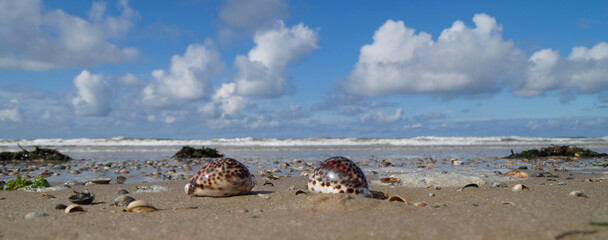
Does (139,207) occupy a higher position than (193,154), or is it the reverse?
(193,154)

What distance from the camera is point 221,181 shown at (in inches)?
198

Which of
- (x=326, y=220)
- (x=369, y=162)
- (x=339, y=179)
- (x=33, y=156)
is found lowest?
(x=326, y=220)

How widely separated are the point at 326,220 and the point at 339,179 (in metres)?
1.26

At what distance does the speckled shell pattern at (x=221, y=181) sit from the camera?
5.04m

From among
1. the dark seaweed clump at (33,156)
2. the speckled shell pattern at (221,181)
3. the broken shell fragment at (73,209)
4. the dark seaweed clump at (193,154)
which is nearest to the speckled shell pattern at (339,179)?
the speckled shell pattern at (221,181)

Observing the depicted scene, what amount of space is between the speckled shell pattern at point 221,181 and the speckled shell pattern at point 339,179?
1.03m

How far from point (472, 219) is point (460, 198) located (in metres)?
1.76

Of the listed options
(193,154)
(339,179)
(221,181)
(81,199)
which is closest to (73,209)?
(81,199)

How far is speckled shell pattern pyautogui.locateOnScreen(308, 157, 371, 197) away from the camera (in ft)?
14.6

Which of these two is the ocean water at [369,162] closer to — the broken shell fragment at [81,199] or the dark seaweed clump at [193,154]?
the dark seaweed clump at [193,154]

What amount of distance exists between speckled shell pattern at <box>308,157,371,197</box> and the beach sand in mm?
448

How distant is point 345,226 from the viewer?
3053mm

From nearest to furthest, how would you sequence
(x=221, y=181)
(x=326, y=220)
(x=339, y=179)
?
(x=326, y=220) < (x=339, y=179) < (x=221, y=181)

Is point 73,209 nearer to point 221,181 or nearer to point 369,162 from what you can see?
point 221,181
